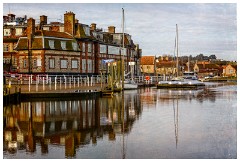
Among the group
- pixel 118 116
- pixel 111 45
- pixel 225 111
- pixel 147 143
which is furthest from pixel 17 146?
pixel 111 45

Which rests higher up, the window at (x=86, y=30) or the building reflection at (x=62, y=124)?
the window at (x=86, y=30)

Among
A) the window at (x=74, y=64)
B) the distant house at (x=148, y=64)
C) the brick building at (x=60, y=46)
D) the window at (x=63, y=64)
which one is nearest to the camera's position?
the brick building at (x=60, y=46)

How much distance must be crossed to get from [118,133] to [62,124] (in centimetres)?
387

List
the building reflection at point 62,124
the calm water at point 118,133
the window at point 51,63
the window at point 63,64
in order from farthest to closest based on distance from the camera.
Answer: the window at point 63,64
the window at point 51,63
the building reflection at point 62,124
the calm water at point 118,133

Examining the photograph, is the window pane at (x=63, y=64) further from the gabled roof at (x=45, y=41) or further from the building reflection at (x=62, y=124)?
the building reflection at (x=62, y=124)

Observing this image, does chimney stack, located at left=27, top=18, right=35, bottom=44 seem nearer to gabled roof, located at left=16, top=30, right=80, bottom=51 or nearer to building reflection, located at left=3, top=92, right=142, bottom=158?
gabled roof, located at left=16, top=30, right=80, bottom=51

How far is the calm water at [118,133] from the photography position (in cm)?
1340

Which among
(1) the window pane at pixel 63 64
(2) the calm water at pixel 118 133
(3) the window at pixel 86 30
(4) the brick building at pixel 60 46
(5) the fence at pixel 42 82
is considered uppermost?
(3) the window at pixel 86 30

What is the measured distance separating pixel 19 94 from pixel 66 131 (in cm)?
1459

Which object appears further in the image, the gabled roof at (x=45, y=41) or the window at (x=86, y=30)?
the window at (x=86, y=30)

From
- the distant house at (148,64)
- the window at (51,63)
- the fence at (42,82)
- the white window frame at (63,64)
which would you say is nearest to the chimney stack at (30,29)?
the window at (51,63)

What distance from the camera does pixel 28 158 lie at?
12.7 meters

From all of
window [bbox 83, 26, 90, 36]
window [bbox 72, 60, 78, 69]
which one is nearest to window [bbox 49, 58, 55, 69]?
window [bbox 72, 60, 78, 69]

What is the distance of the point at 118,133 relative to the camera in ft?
56.5
